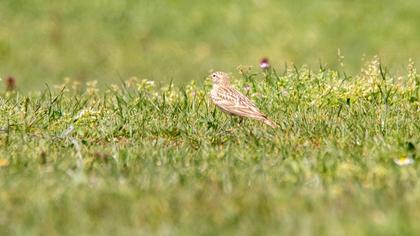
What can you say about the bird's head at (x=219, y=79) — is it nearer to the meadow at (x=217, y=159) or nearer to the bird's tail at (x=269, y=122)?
the meadow at (x=217, y=159)

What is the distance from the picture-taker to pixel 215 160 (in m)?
7.49

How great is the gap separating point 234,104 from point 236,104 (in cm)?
2

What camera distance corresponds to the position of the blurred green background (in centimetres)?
2189

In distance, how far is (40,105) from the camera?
966 cm

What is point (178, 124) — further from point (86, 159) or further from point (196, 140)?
point (86, 159)

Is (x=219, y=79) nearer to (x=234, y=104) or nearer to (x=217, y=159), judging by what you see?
(x=234, y=104)

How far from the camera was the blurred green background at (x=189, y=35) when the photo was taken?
862 inches

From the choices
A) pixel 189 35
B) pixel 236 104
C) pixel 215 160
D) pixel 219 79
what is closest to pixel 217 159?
pixel 215 160

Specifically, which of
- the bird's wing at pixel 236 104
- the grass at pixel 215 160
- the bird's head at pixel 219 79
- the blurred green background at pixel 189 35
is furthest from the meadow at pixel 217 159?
the blurred green background at pixel 189 35

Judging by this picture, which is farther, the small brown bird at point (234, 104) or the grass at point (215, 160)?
the small brown bird at point (234, 104)

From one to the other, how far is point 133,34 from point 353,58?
483cm

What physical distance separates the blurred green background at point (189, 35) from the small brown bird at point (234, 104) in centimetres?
1145

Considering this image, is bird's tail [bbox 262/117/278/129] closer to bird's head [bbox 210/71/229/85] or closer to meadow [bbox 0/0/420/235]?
meadow [bbox 0/0/420/235]

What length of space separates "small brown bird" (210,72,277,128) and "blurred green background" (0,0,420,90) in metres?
11.5
